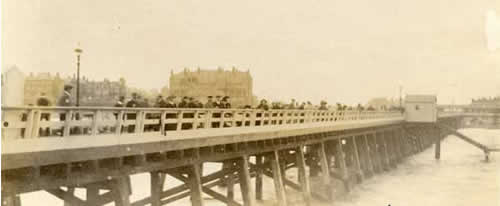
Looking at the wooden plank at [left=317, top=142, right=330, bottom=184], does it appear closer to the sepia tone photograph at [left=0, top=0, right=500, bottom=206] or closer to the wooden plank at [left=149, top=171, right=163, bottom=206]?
the sepia tone photograph at [left=0, top=0, right=500, bottom=206]

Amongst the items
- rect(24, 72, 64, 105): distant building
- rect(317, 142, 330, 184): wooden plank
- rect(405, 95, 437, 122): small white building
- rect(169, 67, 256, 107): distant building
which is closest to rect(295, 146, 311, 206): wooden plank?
rect(317, 142, 330, 184): wooden plank

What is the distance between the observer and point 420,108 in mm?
46938

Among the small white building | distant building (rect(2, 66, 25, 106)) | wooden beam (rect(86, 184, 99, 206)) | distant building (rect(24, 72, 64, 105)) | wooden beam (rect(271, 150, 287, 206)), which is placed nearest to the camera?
distant building (rect(2, 66, 25, 106))

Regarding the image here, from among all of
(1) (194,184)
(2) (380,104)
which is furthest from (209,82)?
(2) (380,104)

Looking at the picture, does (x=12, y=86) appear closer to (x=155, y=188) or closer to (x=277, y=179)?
(x=155, y=188)

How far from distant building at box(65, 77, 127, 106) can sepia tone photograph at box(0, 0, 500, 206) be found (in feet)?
0.17

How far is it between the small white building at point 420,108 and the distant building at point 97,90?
35.6m

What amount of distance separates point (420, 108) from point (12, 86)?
4150cm

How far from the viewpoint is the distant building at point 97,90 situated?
43.6ft

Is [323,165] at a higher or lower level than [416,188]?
higher

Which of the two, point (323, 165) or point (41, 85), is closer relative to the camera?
point (41, 85)

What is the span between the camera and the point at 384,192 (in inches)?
1045

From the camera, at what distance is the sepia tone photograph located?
9.48m

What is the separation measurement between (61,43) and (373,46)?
37.7ft
